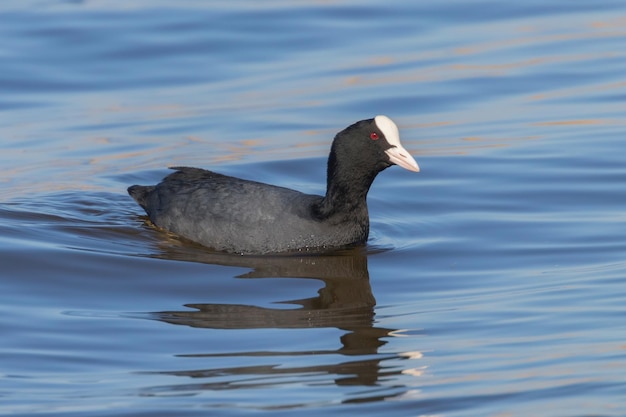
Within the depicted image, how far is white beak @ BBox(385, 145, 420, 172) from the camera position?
8.05m

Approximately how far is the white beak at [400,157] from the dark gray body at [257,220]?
1.79 feet

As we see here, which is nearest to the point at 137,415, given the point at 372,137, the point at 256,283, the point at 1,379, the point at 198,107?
the point at 1,379

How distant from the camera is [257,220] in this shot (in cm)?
837

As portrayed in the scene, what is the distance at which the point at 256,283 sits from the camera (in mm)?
7422

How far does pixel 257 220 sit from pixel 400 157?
3.46 ft

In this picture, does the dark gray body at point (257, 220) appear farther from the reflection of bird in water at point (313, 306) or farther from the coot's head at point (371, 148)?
the coot's head at point (371, 148)

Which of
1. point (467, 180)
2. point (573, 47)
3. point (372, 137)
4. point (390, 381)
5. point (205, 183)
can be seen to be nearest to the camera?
point (390, 381)

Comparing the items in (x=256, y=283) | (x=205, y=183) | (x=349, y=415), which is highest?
(x=205, y=183)

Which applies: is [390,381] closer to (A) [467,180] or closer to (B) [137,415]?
(B) [137,415]

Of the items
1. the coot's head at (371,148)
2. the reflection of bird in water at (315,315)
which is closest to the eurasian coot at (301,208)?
the coot's head at (371,148)

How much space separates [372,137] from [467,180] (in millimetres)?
1912

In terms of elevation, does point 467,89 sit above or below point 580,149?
above

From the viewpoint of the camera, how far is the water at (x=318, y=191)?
5457 millimetres

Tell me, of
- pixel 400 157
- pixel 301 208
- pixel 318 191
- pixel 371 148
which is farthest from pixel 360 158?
pixel 318 191
